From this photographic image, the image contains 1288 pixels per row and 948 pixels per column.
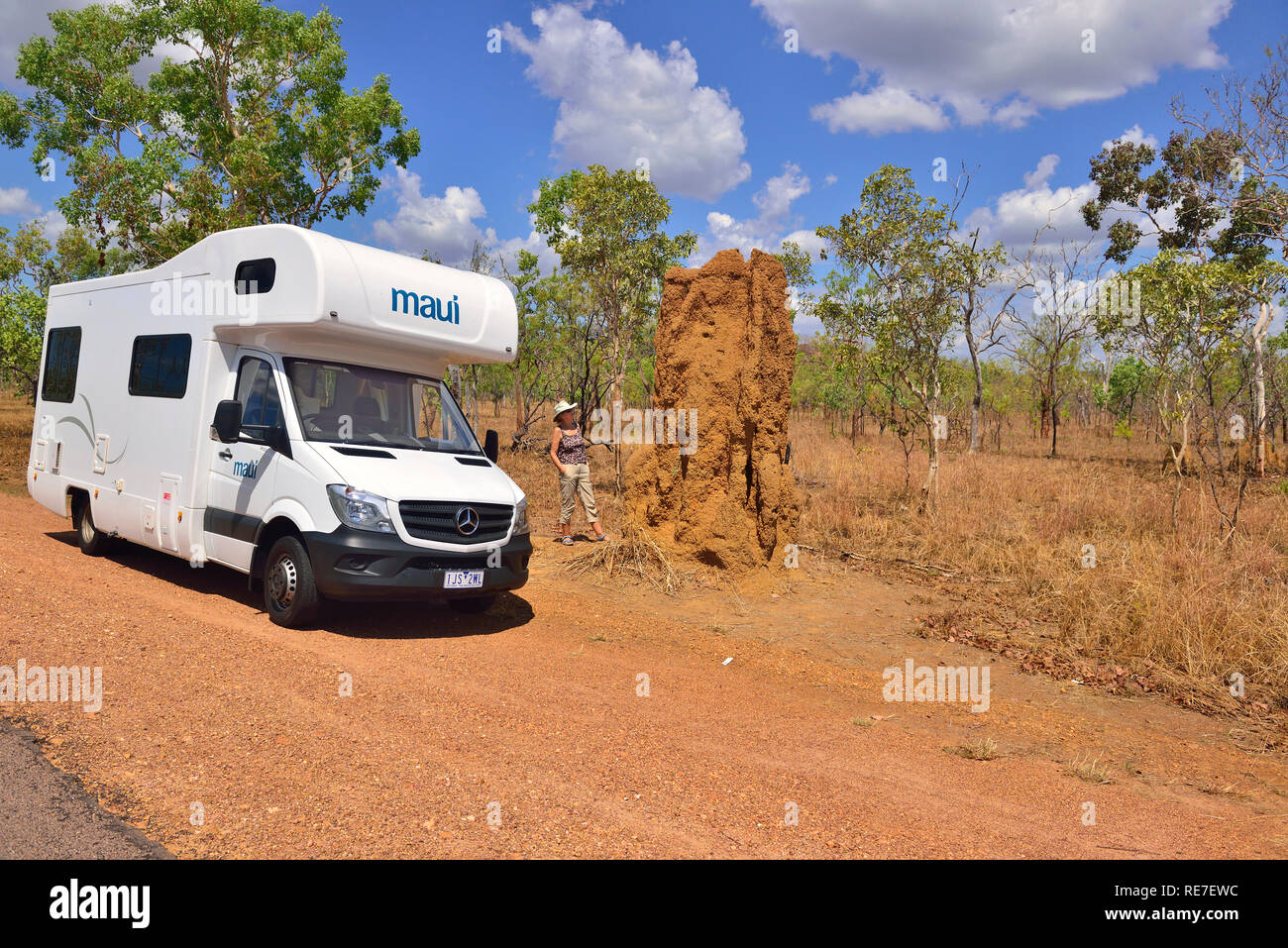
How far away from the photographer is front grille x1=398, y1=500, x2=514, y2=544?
650 centimetres

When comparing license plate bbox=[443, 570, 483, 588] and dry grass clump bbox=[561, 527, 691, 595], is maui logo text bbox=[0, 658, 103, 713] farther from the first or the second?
dry grass clump bbox=[561, 527, 691, 595]

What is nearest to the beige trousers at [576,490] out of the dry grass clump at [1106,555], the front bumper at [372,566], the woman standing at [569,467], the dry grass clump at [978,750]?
the woman standing at [569,467]

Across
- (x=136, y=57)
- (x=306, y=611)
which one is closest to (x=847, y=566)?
(x=306, y=611)

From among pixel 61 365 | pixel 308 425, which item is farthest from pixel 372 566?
pixel 61 365

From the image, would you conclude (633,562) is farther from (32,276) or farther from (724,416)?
(32,276)

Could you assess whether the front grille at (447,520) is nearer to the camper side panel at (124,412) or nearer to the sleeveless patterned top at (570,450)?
the camper side panel at (124,412)

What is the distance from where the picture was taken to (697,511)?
32.2 ft

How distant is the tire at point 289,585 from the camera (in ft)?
21.4

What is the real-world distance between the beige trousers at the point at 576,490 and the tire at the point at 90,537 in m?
5.65

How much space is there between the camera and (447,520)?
21.9ft

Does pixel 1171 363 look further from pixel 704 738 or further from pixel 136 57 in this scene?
pixel 136 57

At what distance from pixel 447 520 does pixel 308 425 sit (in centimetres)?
→ 149

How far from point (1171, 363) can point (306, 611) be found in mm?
15831
